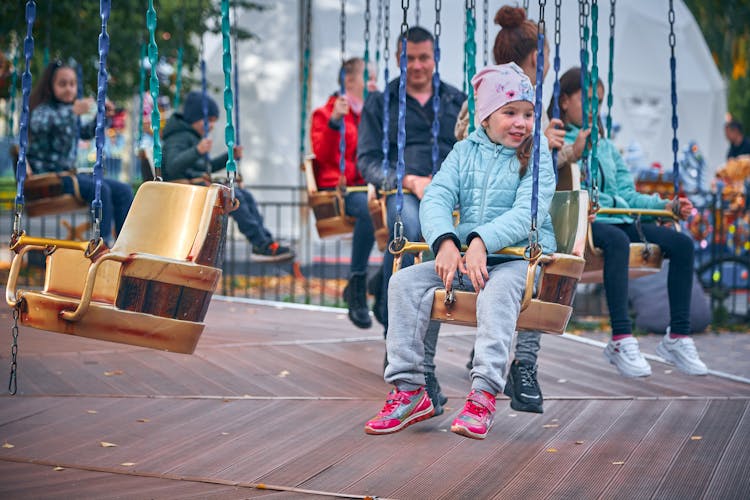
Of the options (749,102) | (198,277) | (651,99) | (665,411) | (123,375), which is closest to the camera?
(198,277)

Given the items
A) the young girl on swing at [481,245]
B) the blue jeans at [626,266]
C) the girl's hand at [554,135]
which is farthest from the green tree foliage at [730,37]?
the young girl on swing at [481,245]

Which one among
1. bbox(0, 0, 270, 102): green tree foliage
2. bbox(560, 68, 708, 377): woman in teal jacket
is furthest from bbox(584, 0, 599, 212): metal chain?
bbox(0, 0, 270, 102): green tree foliage

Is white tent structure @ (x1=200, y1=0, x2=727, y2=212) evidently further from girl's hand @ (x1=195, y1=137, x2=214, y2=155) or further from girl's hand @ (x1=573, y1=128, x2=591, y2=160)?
girl's hand @ (x1=573, y1=128, x2=591, y2=160)

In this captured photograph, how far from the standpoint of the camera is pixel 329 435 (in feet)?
13.4

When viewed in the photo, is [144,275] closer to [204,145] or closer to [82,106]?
[204,145]

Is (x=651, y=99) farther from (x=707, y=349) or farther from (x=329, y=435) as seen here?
(x=329, y=435)

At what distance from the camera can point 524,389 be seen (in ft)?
14.4

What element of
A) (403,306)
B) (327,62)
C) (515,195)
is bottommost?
(403,306)

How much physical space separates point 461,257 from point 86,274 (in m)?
1.38

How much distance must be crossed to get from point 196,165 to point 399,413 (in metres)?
3.65

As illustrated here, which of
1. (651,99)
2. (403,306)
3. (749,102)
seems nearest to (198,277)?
(403,306)

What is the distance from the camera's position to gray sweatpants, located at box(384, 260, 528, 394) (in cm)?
369

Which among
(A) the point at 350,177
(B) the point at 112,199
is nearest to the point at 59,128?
(B) the point at 112,199

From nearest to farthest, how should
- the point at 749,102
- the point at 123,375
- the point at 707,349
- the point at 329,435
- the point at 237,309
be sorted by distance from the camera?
the point at 329,435 → the point at 123,375 → the point at 707,349 → the point at 237,309 → the point at 749,102
